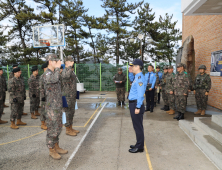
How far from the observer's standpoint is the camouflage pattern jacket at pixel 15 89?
5051mm

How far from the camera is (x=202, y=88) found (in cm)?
574

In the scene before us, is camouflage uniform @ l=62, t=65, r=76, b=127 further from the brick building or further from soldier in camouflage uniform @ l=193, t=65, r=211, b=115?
soldier in camouflage uniform @ l=193, t=65, r=211, b=115

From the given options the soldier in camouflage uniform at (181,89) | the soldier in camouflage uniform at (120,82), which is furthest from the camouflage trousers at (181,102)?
the soldier in camouflage uniform at (120,82)

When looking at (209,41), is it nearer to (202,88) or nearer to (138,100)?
(202,88)

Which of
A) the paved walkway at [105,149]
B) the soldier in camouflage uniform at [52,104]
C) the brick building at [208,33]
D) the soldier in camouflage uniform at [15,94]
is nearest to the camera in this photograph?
the paved walkway at [105,149]

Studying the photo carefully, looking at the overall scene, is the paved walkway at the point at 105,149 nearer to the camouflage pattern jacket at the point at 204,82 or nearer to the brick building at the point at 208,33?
the camouflage pattern jacket at the point at 204,82

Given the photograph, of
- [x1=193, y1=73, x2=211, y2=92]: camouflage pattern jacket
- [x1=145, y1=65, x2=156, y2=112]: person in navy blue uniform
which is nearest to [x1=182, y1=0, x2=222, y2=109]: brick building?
[x1=193, y1=73, x2=211, y2=92]: camouflage pattern jacket

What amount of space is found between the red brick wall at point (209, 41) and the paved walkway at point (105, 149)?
2815mm

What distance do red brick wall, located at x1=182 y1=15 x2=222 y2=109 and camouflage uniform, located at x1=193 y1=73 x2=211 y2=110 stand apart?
3.90 feet

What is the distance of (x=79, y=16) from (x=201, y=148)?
2406cm

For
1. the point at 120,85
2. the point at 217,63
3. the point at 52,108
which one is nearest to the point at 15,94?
the point at 52,108

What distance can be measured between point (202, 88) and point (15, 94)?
6.14 m

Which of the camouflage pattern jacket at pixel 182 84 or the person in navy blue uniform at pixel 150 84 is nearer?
the camouflage pattern jacket at pixel 182 84

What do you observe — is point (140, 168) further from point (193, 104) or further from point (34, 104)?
point (193, 104)
